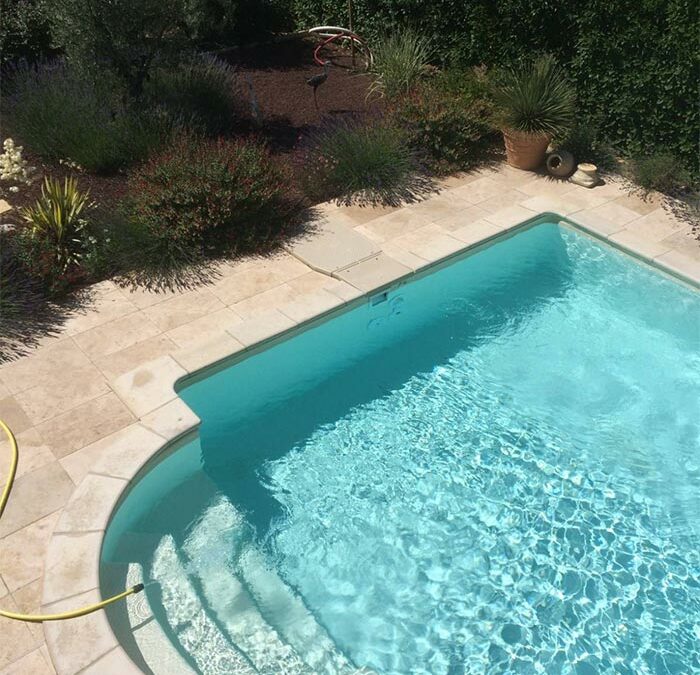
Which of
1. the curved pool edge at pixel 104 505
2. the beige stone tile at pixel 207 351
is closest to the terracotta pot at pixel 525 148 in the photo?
the curved pool edge at pixel 104 505

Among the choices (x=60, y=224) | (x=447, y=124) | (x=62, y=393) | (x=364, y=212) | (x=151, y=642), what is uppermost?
(x=447, y=124)

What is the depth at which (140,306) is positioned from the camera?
24.4 ft

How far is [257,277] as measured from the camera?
7.87m

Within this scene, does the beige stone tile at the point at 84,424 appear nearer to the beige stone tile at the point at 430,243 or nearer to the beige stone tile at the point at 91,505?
the beige stone tile at the point at 91,505

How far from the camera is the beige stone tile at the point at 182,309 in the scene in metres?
7.22

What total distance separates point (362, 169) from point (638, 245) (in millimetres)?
3381

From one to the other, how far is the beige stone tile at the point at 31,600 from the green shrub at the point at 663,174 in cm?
815

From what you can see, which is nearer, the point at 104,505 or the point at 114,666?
the point at 114,666

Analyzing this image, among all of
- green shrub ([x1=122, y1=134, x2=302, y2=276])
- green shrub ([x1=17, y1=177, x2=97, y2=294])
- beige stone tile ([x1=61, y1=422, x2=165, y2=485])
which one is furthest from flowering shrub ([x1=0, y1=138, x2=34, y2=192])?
beige stone tile ([x1=61, y1=422, x2=165, y2=485])

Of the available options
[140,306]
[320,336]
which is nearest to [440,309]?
[320,336]

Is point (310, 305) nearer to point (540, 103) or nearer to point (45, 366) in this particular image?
point (45, 366)

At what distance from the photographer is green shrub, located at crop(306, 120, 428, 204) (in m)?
9.27

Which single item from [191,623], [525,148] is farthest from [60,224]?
[525,148]

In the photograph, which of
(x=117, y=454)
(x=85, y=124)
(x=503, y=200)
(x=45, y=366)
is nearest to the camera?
(x=117, y=454)
